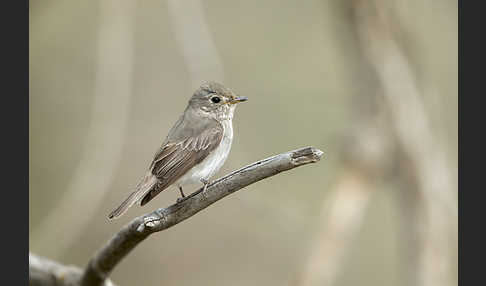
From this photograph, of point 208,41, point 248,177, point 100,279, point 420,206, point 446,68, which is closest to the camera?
point 248,177

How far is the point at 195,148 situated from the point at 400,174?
7.23 ft

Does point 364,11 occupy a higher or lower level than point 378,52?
higher

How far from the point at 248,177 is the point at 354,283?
5433mm

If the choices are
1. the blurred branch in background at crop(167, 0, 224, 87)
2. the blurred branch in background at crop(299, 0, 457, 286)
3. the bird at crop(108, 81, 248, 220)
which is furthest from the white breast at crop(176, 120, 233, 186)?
the blurred branch in background at crop(299, 0, 457, 286)

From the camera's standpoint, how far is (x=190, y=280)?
23.1 ft

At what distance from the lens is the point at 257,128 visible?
7066 mm

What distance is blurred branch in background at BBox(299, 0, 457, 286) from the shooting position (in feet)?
16.9

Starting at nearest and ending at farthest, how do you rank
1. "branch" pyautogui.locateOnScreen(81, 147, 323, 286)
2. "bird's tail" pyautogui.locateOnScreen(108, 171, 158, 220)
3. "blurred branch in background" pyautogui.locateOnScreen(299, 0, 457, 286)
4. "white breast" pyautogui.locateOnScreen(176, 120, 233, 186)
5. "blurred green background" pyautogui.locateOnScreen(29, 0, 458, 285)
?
"branch" pyautogui.locateOnScreen(81, 147, 323, 286) → "bird's tail" pyautogui.locateOnScreen(108, 171, 158, 220) → "white breast" pyautogui.locateOnScreen(176, 120, 233, 186) → "blurred green background" pyautogui.locateOnScreen(29, 0, 458, 285) → "blurred branch in background" pyautogui.locateOnScreen(299, 0, 457, 286)

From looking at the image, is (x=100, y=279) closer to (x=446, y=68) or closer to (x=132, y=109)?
(x=132, y=109)

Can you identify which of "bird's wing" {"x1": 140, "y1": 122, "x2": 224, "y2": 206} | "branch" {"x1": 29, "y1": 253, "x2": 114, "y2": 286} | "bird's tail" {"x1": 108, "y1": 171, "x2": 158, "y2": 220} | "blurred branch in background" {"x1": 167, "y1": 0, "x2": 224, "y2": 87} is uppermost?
"blurred branch in background" {"x1": 167, "y1": 0, "x2": 224, "y2": 87}

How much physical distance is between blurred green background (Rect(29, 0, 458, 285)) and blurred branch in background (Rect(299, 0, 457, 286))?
12mm

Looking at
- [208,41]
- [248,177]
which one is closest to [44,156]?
[208,41]

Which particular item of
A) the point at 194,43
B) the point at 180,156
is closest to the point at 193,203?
the point at 180,156

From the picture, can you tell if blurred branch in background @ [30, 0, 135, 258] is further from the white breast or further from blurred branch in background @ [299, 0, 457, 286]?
blurred branch in background @ [299, 0, 457, 286]
